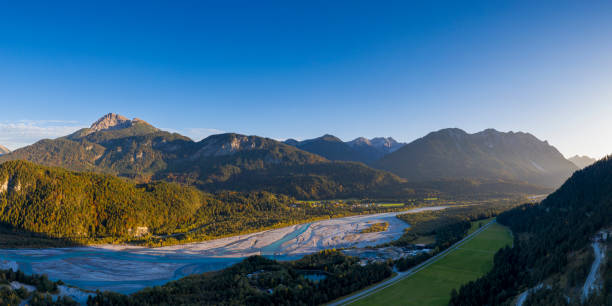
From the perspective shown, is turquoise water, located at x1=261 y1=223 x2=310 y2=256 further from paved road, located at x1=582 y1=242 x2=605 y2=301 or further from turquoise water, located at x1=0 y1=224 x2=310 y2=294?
paved road, located at x1=582 y1=242 x2=605 y2=301

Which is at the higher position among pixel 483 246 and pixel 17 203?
pixel 17 203

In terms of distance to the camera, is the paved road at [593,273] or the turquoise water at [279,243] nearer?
the paved road at [593,273]

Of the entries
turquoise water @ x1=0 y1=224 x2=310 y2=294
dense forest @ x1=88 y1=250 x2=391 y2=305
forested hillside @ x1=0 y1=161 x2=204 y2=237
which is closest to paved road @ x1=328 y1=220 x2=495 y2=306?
dense forest @ x1=88 y1=250 x2=391 y2=305

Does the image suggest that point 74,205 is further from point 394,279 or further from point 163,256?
point 394,279

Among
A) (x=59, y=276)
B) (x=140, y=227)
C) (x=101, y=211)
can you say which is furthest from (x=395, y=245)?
(x=101, y=211)

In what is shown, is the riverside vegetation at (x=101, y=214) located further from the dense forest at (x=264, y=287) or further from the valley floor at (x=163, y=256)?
the dense forest at (x=264, y=287)

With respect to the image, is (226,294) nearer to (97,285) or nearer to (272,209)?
(97,285)

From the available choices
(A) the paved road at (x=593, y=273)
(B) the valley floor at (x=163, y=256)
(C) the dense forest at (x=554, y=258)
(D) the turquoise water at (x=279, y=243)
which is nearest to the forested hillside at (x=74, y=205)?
(B) the valley floor at (x=163, y=256)
